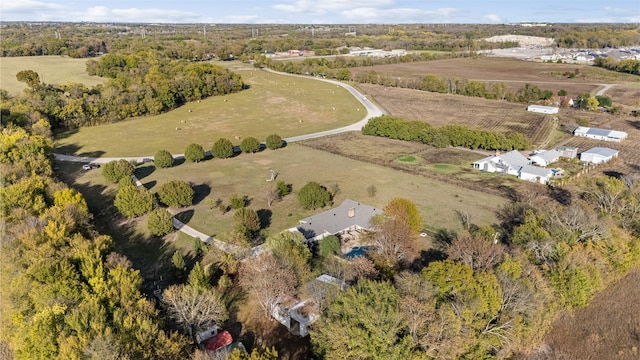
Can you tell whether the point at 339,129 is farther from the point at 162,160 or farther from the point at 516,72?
the point at 516,72

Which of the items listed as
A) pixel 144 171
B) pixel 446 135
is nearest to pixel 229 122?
pixel 144 171

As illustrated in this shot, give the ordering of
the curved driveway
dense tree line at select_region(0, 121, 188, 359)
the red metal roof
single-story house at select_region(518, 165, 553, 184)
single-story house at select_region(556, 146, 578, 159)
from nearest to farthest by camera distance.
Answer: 1. dense tree line at select_region(0, 121, 188, 359)
2. the red metal roof
3. single-story house at select_region(518, 165, 553, 184)
4. single-story house at select_region(556, 146, 578, 159)
5. the curved driveway

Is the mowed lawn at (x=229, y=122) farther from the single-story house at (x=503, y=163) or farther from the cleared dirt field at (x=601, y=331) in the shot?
the cleared dirt field at (x=601, y=331)

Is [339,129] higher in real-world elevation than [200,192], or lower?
higher

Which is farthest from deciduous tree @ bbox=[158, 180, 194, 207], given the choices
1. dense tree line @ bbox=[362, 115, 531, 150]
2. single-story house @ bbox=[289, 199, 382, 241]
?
dense tree line @ bbox=[362, 115, 531, 150]

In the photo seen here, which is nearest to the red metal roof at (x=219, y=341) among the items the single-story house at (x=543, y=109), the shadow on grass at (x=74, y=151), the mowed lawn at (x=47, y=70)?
the shadow on grass at (x=74, y=151)

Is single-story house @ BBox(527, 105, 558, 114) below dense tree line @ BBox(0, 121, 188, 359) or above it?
above

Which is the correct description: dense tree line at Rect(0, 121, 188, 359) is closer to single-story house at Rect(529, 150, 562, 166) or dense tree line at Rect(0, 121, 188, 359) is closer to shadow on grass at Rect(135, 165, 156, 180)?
shadow on grass at Rect(135, 165, 156, 180)

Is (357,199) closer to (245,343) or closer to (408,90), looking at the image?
(245,343)
